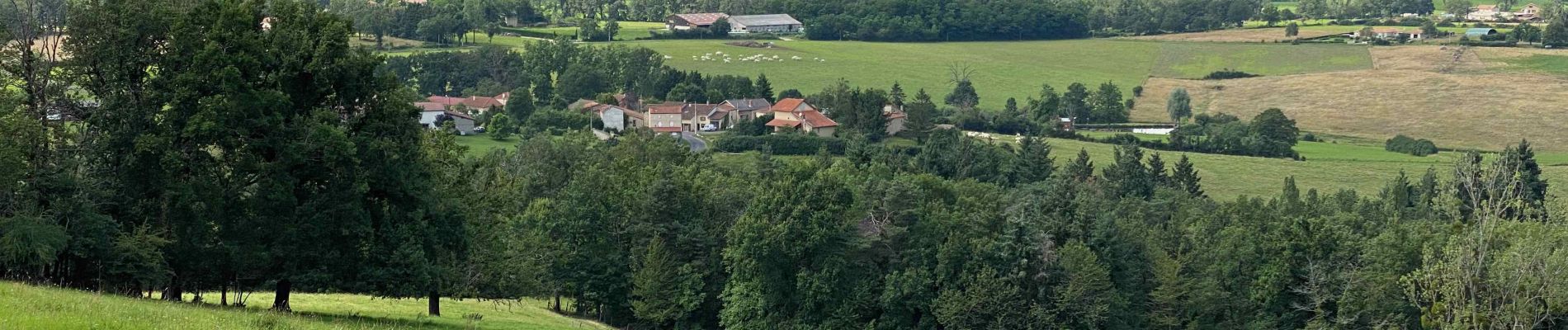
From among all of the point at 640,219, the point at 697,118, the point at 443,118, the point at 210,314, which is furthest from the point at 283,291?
the point at 697,118

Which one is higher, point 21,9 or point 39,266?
point 21,9

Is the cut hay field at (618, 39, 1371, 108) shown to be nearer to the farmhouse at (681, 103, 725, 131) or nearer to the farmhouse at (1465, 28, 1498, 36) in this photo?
the farmhouse at (1465, 28, 1498, 36)

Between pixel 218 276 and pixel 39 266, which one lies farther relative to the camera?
pixel 218 276

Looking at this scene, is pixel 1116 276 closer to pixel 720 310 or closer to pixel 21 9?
pixel 720 310

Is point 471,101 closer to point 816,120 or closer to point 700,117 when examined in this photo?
point 700,117

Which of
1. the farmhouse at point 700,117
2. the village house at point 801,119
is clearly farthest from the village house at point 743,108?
the village house at point 801,119

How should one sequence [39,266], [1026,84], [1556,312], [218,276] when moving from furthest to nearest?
[1026,84] → [1556,312] → [218,276] → [39,266]

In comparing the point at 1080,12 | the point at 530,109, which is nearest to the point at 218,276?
the point at 530,109
